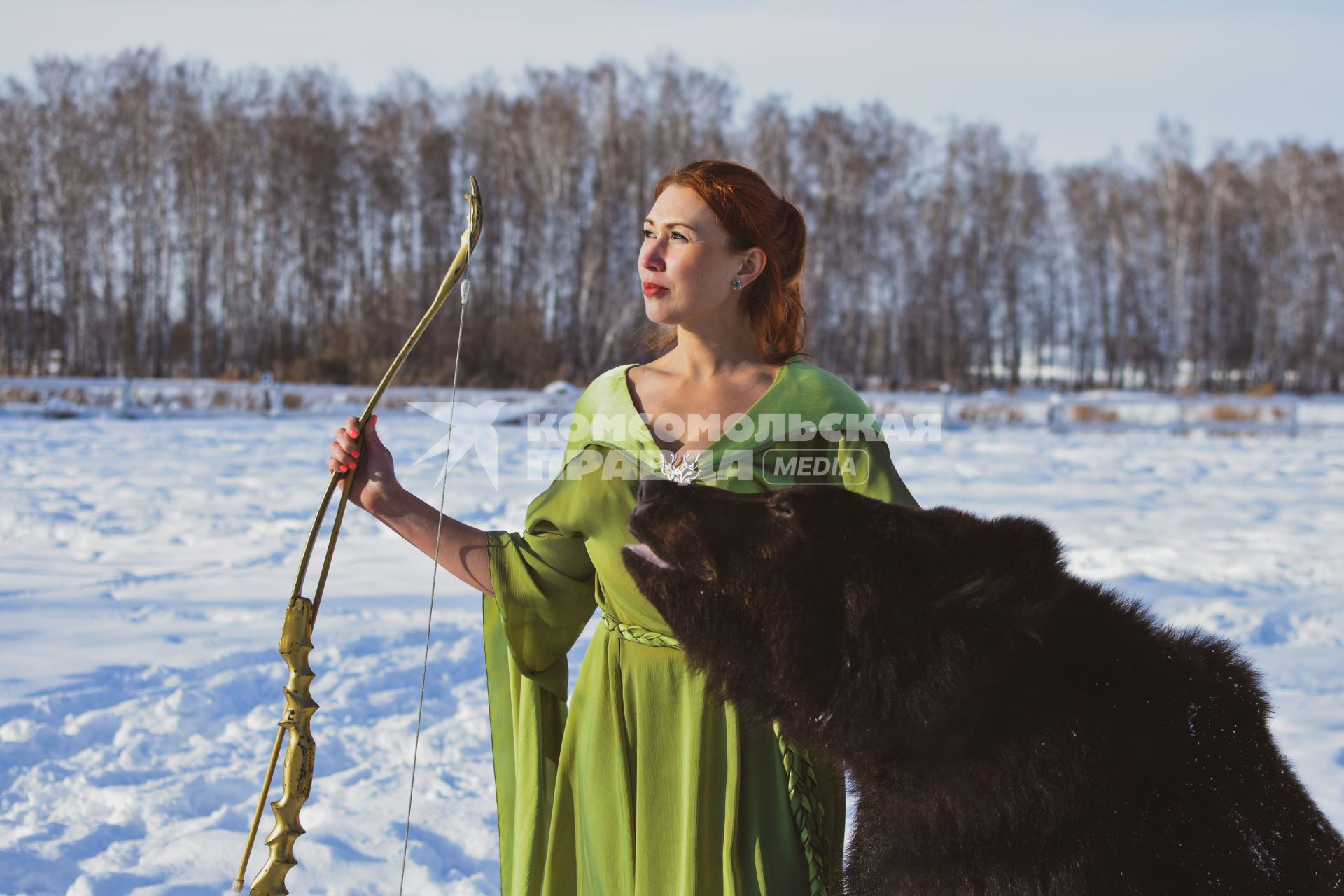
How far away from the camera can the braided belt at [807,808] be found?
177 centimetres

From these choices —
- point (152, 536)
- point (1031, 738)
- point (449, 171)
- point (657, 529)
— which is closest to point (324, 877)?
point (657, 529)

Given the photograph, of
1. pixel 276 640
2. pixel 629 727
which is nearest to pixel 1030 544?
pixel 629 727

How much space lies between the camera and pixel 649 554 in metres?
1.61

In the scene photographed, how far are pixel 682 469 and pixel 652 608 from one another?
10.4 inches

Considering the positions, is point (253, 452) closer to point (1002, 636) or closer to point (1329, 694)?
point (1329, 694)

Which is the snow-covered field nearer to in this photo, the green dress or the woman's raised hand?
the green dress

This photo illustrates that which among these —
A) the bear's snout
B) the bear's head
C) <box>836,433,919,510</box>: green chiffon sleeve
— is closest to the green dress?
<box>836,433,919,510</box>: green chiffon sleeve

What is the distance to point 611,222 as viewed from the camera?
28.1 m

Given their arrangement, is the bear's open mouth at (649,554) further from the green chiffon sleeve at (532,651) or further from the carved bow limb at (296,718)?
the carved bow limb at (296,718)

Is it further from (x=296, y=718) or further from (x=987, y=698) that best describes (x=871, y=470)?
(x=296, y=718)

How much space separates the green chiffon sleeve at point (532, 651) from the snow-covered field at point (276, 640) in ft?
2.63

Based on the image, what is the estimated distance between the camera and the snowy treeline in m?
26.0

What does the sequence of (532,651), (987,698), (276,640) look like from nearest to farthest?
1. (987,698)
2. (532,651)
3. (276,640)

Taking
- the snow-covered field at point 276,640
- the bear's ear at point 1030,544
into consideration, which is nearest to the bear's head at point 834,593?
the bear's ear at point 1030,544
